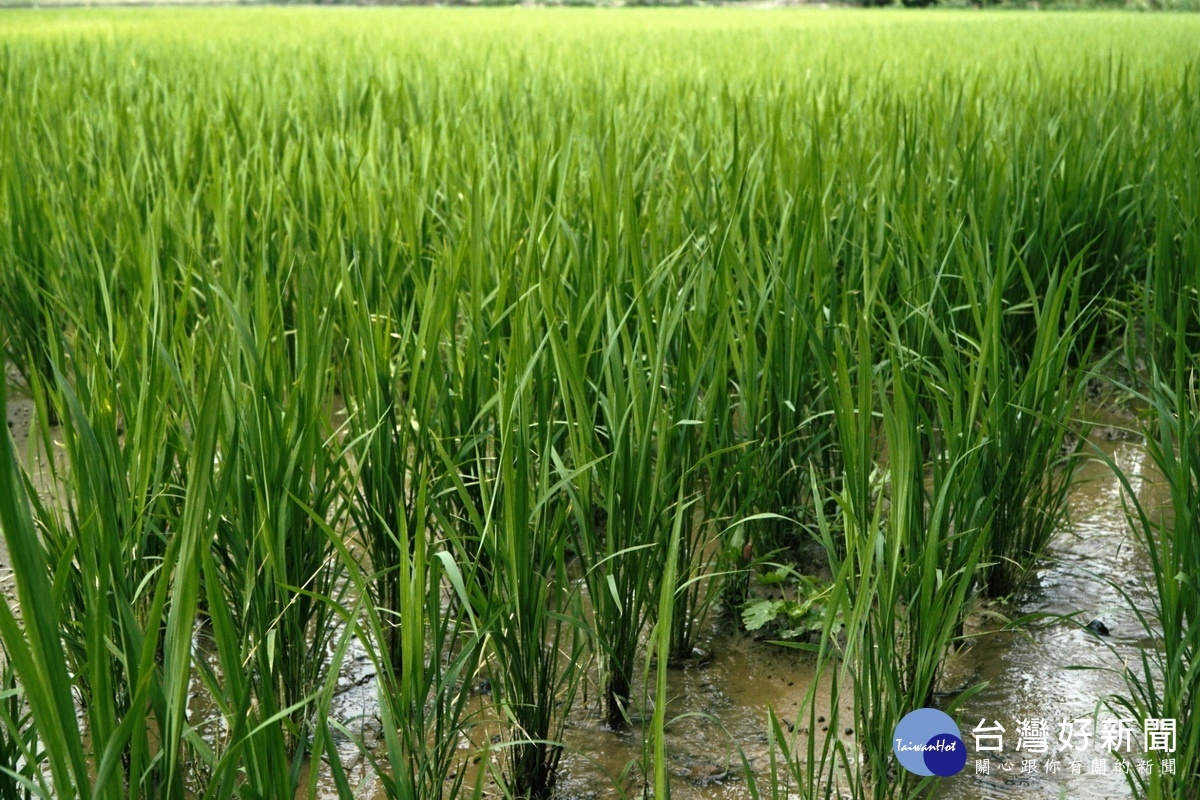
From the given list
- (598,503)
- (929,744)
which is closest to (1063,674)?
(929,744)

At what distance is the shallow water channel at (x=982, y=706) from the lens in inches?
42.5

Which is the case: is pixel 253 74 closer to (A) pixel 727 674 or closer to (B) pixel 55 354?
(B) pixel 55 354

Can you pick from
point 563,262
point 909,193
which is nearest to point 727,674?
point 563,262

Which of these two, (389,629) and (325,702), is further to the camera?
(389,629)

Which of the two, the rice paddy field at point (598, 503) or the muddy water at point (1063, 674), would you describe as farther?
the muddy water at point (1063, 674)

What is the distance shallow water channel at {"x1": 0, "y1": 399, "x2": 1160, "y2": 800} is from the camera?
108cm

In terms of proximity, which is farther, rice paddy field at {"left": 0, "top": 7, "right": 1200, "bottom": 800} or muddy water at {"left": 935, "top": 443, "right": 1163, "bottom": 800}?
muddy water at {"left": 935, "top": 443, "right": 1163, "bottom": 800}

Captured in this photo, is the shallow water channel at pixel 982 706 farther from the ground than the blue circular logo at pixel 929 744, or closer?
closer

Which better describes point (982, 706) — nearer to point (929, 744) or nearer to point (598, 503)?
point (929, 744)

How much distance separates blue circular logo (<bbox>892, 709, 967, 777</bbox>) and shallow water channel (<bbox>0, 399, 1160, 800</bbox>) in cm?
3

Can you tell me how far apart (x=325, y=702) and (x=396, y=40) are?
7.05 meters

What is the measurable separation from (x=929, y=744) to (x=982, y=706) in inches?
7.4

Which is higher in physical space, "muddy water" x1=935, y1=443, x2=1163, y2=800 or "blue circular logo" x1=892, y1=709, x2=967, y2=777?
"blue circular logo" x1=892, y1=709, x2=967, y2=777

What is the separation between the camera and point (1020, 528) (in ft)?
4.66
